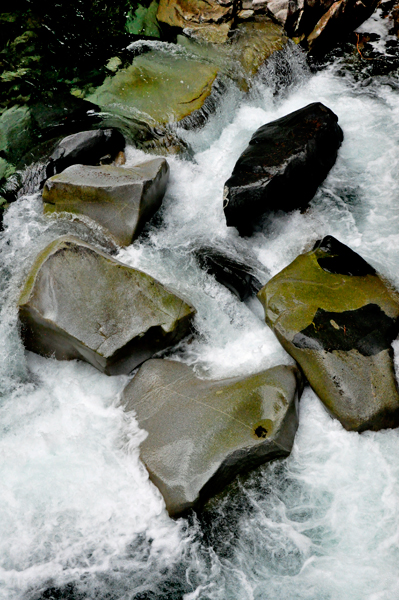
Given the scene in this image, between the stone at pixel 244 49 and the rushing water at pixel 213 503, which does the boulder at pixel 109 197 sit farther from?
the stone at pixel 244 49

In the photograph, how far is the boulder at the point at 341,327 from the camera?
395cm

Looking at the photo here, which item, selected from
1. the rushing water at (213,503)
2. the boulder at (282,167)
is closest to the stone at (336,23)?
the boulder at (282,167)

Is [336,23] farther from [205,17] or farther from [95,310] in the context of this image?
[95,310]

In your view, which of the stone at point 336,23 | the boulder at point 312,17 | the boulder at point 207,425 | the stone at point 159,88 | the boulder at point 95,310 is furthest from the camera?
the stone at point 336,23

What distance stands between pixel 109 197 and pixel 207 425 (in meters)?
2.79

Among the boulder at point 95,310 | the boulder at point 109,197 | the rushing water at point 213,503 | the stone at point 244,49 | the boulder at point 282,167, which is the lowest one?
the rushing water at point 213,503

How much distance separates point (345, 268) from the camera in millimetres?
4723

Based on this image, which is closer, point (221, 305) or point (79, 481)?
point (79, 481)

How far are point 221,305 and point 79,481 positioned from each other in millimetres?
2191

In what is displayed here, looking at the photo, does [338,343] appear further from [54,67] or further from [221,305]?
[54,67]

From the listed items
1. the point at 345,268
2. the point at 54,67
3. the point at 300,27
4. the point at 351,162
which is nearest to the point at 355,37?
the point at 300,27

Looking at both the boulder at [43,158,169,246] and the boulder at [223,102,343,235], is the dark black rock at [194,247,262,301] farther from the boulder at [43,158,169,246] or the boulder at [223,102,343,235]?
the boulder at [43,158,169,246]

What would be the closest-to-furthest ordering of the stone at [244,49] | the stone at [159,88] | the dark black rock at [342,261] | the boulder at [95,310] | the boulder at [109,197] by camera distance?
1. the boulder at [95,310]
2. the dark black rock at [342,261]
3. the boulder at [109,197]
4. the stone at [159,88]
5. the stone at [244,49]

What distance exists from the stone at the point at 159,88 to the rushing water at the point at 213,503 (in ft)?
7.08
